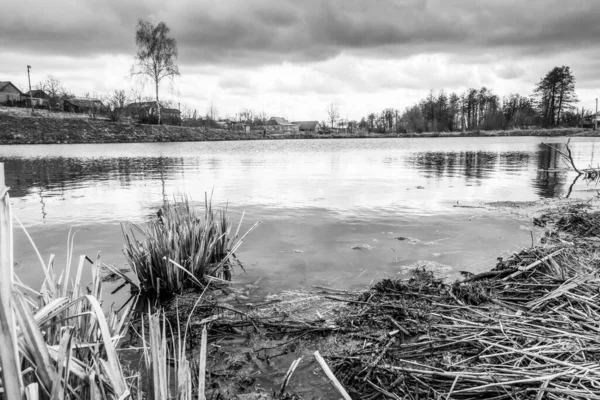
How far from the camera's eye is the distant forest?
9325 cm

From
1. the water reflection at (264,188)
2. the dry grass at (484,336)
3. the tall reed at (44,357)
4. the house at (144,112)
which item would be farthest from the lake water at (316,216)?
the house at (144,112)

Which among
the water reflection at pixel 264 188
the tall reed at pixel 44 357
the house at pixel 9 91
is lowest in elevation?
the water reflection at pixel 264 188

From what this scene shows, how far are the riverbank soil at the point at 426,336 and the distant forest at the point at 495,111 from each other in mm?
109248

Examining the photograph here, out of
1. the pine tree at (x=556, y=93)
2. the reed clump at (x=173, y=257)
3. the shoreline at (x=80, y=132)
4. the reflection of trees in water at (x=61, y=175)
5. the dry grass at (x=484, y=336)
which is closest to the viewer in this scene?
the dry grass at (x=484, y=336)

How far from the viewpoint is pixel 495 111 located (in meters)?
107

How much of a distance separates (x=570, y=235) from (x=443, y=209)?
11.2ft

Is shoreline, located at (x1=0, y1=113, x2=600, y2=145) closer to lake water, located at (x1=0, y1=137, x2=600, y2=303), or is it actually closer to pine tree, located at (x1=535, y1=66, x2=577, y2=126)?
lake water, located at (x1=0, y1=137, x2=600, y2=303)

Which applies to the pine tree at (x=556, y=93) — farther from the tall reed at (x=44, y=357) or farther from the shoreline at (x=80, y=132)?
the tall reed at (x=44, y=357)

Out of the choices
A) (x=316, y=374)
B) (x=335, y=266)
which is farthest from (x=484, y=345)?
(x=335, y=266)

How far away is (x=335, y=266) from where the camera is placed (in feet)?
18.4

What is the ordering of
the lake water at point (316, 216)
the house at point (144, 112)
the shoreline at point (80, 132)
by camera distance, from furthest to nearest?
the house at point (144, 112) < the shoreline at point (80, 132) < the lake water at point (316, 216)

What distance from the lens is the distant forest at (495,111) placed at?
93.2 meters

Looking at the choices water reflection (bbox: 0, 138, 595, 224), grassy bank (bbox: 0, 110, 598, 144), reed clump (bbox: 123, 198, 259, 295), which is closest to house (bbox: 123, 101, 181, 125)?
grassy bank (bbox: 0, 110, 598, 144)

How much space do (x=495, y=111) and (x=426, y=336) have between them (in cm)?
12030
